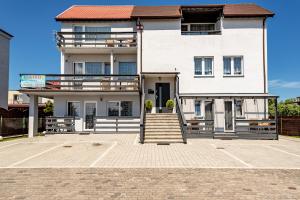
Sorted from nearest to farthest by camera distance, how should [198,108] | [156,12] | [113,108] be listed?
[198,108] < [113,108] < [156,12]

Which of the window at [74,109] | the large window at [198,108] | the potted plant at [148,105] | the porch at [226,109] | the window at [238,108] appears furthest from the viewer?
the window at [74,109]

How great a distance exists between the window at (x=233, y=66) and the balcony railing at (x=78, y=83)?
7800 millimetres

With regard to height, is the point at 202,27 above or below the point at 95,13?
below

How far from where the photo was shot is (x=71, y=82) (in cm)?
1852

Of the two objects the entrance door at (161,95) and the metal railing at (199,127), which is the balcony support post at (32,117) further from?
the metal railing at (199,127)

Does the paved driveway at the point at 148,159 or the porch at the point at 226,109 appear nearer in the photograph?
the paved driveway at the point at 148,159

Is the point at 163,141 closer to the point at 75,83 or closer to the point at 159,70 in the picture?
the point at 159,70

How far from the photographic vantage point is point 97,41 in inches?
800

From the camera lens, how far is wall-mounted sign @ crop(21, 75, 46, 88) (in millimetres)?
17422

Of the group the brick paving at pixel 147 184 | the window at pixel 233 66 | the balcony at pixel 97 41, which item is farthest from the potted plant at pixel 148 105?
the brick paving at pixel 147 184

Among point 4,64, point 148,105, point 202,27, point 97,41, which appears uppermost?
point 202,27

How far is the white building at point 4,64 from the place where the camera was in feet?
81.0

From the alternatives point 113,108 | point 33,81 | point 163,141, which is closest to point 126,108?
point 113,108

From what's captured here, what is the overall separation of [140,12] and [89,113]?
10455 mm
